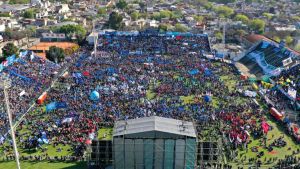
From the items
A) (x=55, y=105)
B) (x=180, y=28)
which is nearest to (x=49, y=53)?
(x=55, y=105)

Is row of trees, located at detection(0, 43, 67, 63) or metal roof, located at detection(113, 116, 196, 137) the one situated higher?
metal roof, located at detection(113, 116, 196, 137)

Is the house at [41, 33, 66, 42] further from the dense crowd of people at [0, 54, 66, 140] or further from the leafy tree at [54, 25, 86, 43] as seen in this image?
the dense crowd of people at [0, 54, 66, 140]

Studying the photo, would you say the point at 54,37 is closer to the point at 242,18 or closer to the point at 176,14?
the point at 176,14

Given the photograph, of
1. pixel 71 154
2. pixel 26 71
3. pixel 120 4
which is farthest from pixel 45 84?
pixel 120 4

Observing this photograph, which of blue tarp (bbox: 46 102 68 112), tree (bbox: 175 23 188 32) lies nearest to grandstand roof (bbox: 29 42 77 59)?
blue tarp (bbox: 46 102 68 112)

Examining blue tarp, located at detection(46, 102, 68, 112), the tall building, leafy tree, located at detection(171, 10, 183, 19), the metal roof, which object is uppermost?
the metal roof

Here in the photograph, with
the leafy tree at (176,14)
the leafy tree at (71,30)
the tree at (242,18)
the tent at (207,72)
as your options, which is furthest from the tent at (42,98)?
the tree at (242,18)

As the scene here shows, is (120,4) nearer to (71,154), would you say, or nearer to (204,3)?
(204,3)
